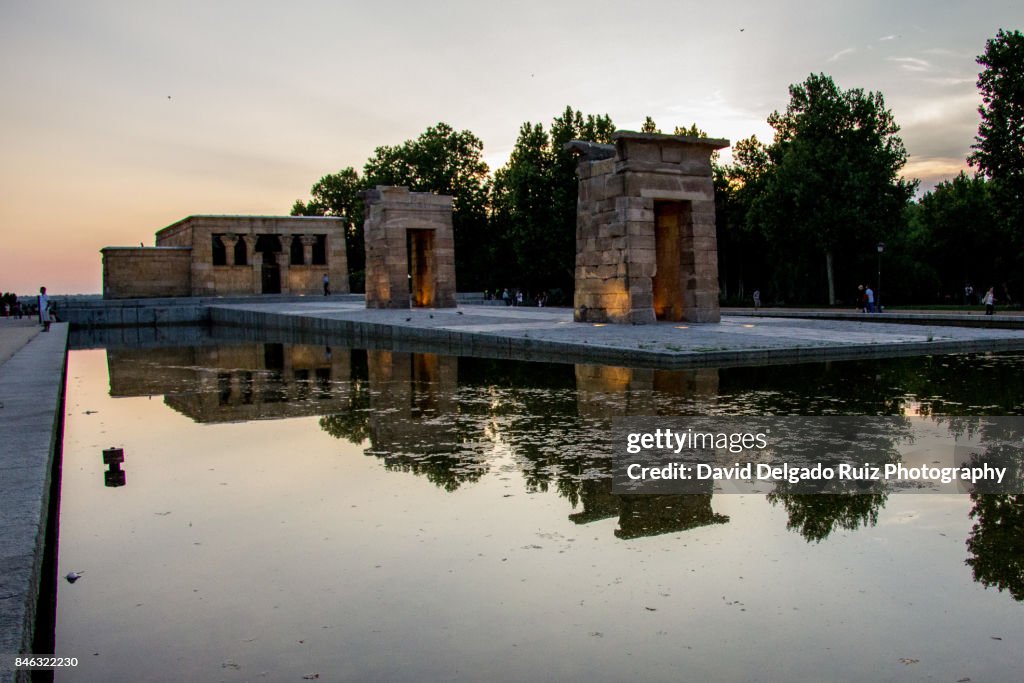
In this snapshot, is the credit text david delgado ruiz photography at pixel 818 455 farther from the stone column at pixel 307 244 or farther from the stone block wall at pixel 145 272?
the stone column at pixel 307 244

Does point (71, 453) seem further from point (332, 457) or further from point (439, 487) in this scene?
point (439, 487)

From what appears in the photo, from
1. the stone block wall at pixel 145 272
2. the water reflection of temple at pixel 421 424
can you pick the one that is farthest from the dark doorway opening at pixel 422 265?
the water reflection of temple at pixel 421 424

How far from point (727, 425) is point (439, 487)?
3.23m

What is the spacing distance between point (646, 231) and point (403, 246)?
1442 centimetres

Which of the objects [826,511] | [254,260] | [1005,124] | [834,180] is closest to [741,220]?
[834,180]

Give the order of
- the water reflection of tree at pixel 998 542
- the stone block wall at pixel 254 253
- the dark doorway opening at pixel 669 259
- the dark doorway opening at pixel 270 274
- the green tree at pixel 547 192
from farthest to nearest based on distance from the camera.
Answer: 1. the dark doorway opening at pixel 270 274
2. the stone block wall at pixel 254 253
3. the green tree at pixel 547 192
4. the dark doorway opening at pixel 669 259
5. the water reflection of tree at pixel 998 542

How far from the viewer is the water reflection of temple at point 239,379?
33.1 feet

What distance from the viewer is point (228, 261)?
1969 inches

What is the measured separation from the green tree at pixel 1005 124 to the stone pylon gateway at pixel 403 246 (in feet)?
71.8

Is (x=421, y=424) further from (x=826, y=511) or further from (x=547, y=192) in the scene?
(x=547, y=192)

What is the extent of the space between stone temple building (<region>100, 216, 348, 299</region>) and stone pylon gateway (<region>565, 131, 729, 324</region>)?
1266 inches

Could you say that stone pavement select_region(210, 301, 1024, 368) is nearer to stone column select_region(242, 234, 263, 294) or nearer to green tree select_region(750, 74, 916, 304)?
green tree select_region(750, 74, 916, 304)

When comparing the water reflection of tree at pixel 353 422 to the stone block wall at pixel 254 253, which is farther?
the stone block wall at pixel 254 253

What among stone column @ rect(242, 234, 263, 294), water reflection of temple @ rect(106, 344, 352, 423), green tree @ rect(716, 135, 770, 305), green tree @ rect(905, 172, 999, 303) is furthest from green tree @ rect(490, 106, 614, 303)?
water reflection of temple @ rect(106, 344, 352, 423)
